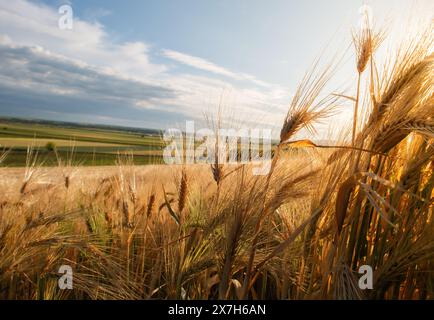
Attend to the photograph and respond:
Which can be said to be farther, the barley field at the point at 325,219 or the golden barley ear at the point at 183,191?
the golden barley ear at the point at 183,191

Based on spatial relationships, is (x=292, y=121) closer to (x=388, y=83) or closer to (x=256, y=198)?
(x=256, y=198)

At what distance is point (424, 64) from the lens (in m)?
1.23

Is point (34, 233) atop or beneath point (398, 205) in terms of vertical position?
beneath

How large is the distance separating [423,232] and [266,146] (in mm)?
551

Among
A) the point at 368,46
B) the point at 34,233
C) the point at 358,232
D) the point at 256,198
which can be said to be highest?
the point at 368,46

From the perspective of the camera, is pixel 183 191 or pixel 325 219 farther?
pixel 183 191

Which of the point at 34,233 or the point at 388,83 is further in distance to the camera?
the point at 34,233

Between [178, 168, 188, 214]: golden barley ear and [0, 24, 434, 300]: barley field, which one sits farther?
[178, 168, 188, 214]: golden barley ear

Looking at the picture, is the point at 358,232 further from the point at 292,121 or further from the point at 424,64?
the point at 424,64
